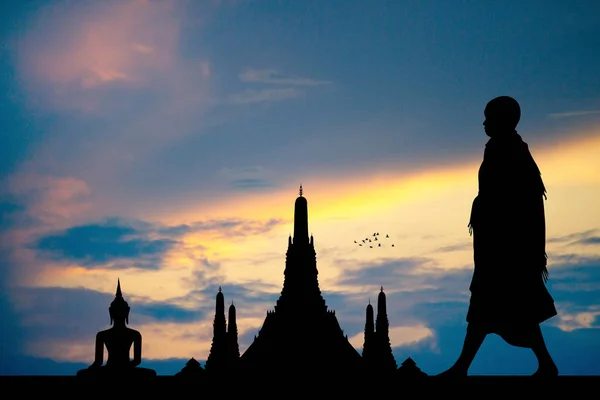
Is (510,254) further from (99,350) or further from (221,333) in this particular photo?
(221,333)

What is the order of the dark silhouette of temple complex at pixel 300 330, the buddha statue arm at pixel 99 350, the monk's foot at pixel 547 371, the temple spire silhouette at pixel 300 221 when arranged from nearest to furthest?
the monk's foot at pixel 547 371 → the buddha statue arm at pixel 99 350 → the dark silhouette of temple complex at pixel 300 330 → the temple spire silhouette at pixel 300 221

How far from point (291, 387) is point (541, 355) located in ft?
15.3

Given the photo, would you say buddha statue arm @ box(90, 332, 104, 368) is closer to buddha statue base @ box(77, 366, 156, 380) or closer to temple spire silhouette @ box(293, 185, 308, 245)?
buddha statue base @ box(77, 366, 156, 380)

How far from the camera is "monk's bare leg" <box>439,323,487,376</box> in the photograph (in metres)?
16.3

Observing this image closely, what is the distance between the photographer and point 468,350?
650 inches

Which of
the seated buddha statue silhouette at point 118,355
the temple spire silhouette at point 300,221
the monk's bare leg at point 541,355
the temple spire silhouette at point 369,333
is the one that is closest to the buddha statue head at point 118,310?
the seated buddha statue silhouette at point 118,355

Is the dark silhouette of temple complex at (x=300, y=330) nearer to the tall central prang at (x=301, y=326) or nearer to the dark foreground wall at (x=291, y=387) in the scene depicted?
the tall central prang at (x=301, y=326)

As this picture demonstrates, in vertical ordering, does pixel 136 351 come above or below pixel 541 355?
above

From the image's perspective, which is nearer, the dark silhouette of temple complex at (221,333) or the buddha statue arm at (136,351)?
the buddha statue arm at (136,351)

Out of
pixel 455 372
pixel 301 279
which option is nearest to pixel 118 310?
pixel 455 372

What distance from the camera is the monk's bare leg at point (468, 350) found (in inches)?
642

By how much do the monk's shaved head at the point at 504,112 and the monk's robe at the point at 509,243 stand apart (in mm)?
325

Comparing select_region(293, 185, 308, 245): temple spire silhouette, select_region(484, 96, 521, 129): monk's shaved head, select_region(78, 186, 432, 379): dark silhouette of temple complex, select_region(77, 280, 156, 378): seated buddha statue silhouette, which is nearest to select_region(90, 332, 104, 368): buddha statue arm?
select_region(77, 280, 156, 378): seated buddha statue silhouette

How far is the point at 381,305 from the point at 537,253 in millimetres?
75120
